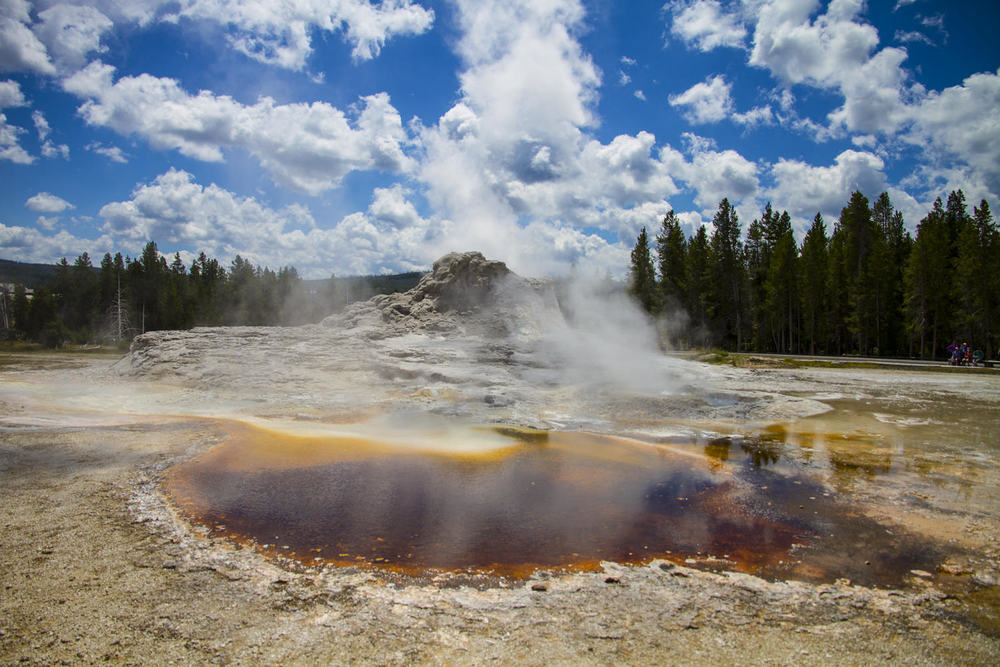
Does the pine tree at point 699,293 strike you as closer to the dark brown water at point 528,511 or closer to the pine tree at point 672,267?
the pine tree at point 672,267

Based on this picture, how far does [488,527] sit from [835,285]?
1710 inches

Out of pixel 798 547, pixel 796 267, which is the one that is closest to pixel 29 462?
pixel 798 547

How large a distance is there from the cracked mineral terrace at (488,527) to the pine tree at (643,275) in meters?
32.5

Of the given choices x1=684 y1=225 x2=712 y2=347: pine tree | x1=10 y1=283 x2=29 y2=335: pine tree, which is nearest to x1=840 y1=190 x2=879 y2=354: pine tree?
x1=684 y1=225 x2=712 y2=347: pine tree

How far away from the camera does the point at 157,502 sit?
601 centimetres

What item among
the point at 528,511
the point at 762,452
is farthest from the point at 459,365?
the point at 528,511

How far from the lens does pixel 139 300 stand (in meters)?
53.3

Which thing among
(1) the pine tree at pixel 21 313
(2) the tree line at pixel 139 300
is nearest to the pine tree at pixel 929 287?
(2) the tree line at pixel 139 300

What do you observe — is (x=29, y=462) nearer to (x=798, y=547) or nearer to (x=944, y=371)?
(x=798, y=547)

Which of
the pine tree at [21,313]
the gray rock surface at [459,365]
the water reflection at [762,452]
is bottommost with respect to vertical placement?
the water reflection at [762,452]

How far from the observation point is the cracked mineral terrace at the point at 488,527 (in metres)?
3.55

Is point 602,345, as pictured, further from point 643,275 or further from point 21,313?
point 21,313

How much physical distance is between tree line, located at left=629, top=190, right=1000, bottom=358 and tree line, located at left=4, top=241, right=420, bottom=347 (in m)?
27.6

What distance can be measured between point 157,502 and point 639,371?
14390 mm
